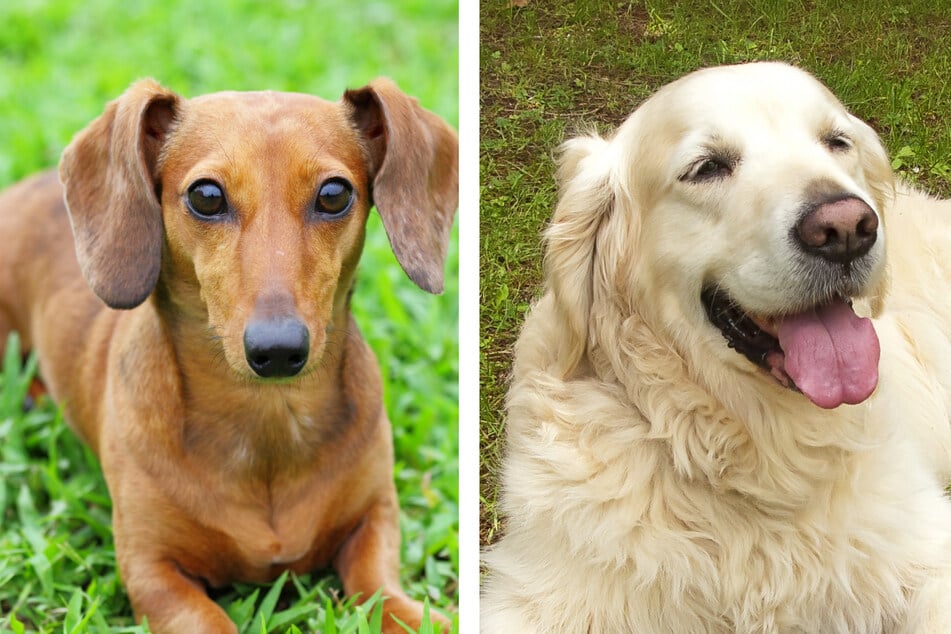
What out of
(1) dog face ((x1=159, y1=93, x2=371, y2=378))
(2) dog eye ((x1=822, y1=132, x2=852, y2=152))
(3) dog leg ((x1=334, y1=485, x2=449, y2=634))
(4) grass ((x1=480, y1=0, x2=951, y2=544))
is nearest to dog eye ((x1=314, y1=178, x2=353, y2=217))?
(1) dog face ((x1=159, y1=93, x2=371, y2=378))

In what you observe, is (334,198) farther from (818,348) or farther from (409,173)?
(818,348)

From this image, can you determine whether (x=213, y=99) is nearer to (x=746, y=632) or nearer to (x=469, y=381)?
(x=469, y=381)

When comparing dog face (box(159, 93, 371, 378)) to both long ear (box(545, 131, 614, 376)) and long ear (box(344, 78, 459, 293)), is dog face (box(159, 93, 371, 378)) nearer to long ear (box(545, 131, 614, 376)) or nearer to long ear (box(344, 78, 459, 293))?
long ear (box(344, 78, 459, 293))

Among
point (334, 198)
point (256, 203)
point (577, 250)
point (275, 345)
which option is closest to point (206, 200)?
point (256, 203)

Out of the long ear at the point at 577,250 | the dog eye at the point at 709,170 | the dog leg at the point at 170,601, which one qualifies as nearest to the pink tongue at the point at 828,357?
the dog eye at the point at 709,170

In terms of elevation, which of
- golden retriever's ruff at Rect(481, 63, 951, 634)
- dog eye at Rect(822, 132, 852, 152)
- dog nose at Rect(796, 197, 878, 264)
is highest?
dog eye at Rect(822, 132, 852, 152)

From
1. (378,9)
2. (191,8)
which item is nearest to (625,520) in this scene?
(378,9)

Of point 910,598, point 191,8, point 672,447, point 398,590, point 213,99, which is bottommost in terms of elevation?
point 398,590
